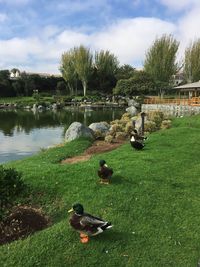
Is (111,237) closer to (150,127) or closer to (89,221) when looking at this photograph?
(89,221)

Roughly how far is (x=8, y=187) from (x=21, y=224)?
2.58 ft

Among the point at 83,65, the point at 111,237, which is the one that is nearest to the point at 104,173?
the point at 111,237

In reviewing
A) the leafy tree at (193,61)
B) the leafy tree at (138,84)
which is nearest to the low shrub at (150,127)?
the leafy tree at (138,84)

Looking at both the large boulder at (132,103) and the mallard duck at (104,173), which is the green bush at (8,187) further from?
the large boulder at (132,103)

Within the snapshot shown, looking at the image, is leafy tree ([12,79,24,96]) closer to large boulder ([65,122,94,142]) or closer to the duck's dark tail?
large boulder ([65,122,94,142])

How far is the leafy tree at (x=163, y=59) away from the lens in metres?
77.2

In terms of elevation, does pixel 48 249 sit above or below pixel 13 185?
below

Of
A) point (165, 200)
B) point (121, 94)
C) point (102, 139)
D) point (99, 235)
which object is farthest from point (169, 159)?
point (121, 94)

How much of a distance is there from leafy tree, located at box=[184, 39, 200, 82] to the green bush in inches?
2986

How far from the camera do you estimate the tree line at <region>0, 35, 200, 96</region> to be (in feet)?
238

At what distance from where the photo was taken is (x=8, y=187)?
711 centimetres

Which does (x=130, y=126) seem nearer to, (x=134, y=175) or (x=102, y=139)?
(x=102, y=139)

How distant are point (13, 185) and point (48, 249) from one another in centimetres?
157

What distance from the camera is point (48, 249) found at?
247 inches
